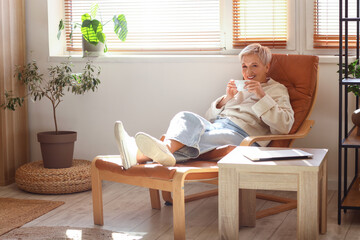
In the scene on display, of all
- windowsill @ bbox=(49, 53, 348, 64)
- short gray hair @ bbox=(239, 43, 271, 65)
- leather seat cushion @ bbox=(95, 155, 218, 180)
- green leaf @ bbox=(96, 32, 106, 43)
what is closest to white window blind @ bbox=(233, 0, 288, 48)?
windowsill @ bbox=(49, 53, 348, 64)

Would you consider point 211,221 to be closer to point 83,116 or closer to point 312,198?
point 312,198

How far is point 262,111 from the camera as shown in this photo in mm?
3256

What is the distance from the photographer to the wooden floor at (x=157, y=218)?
3.00 metres

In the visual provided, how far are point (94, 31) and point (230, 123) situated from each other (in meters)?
1.35

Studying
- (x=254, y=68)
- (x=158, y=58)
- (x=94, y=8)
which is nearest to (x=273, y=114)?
(x=254, y=68)

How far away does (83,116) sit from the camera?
4.32 metres

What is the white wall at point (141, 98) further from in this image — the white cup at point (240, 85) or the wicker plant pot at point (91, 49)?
the white cup at point (240, 85)

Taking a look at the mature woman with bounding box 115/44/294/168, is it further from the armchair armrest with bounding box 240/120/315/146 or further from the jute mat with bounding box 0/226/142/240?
the jute mat with bounding box 0/226/142/240

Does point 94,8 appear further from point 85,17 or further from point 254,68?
point 254,68

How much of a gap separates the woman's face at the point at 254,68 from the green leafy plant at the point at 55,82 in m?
1.11

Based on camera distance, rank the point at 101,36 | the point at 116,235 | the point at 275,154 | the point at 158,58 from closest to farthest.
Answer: the point at 275,154, the point at 116,235, the point at 158,58, the point at 101,36

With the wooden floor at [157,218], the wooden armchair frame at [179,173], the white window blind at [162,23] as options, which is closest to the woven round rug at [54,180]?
the wooden floor at [157,218]

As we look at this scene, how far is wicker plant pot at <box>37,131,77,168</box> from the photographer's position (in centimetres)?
398

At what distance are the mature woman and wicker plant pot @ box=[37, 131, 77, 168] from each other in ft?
3.37
